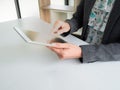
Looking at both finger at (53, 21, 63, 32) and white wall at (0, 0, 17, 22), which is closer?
finger at (53, 21, 63, 32)

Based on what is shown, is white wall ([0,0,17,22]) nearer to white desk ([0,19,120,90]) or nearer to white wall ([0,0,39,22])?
white wall ([0,0,39,22])

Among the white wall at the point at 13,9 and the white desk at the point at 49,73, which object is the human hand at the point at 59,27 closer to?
the white desk at the point at 49,73

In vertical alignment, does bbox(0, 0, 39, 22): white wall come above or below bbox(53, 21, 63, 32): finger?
below

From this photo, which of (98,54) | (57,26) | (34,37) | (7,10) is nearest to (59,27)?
(57,26)

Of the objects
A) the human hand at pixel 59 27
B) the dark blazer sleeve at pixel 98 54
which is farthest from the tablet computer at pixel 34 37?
the dark blazer sleeve at pixel 98 54

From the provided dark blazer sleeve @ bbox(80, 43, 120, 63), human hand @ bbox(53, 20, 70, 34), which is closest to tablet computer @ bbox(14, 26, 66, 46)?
human hand @ bbox(53, 20, 70, 34)

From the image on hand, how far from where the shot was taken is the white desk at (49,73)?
582mm

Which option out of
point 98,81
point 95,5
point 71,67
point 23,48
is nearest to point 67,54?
point 71,67

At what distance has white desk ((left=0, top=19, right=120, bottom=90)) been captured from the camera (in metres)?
0.58

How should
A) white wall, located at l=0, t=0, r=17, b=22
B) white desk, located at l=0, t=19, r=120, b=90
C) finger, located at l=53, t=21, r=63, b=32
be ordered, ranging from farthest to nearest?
1. white wall, located at l=0, t=0, r=17, b=22
2. finger, located at l=53, t=21, r=63, b=32
3. white desk, located at l=0, t=19, r=120, b=90

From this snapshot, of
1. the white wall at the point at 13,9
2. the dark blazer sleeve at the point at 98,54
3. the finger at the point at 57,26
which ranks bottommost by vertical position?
the white wall at the point at 13,9

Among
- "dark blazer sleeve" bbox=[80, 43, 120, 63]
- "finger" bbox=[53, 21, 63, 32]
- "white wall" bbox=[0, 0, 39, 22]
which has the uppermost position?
"finger" bbox=[53, 21, 63, 32]

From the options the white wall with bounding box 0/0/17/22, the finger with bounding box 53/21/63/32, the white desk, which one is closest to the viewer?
the white desk

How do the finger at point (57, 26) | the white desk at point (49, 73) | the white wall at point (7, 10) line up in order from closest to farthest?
the white desk at point (49, 73) → the finger at point (57, 26) → the white wall at point (7, 10)
